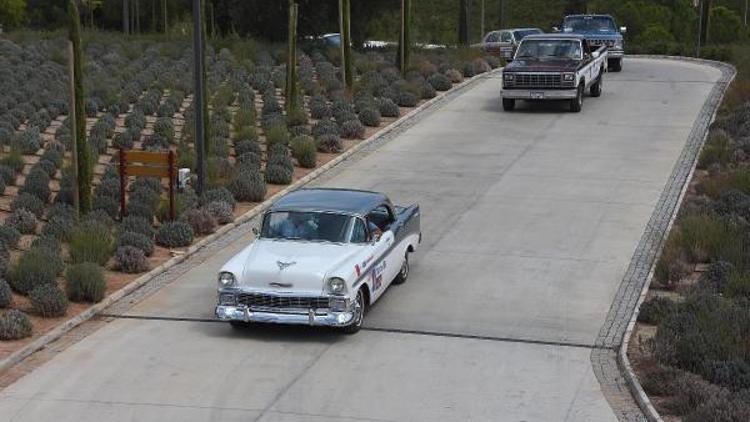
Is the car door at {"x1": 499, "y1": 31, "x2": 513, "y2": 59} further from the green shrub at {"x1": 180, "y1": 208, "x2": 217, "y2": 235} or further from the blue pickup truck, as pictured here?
the green shrub at {"x1": 180, "y1": 208, "x2": 217, "y2": 235}

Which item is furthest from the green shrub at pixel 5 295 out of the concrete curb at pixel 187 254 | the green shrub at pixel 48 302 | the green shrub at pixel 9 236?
the green shrub at pixel 9 236

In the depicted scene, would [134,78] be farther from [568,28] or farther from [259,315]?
[259,315]

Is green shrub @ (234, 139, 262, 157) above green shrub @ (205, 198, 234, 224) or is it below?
above

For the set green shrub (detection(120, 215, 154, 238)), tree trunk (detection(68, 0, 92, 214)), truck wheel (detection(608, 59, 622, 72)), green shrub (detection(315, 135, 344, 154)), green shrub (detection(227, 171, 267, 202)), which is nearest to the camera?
green shrub (detection(120, 215, 154, 238))

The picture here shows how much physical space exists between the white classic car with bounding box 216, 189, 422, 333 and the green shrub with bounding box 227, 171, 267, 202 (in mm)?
5473

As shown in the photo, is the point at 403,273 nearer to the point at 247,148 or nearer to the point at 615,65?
the point at 247,148

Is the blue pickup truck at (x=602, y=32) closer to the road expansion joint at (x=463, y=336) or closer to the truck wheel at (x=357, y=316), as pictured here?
the road expansion joint at (x=463, y=336)

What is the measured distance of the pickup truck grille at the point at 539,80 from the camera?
3031 cm

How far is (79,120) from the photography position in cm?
1975

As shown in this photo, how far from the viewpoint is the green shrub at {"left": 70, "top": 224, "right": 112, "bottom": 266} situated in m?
17.5

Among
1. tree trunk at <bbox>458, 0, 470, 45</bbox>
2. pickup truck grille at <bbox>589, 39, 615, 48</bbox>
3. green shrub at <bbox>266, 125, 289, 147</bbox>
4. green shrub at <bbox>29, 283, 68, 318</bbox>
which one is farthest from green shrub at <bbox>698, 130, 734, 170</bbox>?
tree trunk at <bbox>458, 0, 470, 45</bbox>

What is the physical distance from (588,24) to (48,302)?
28.0 metres

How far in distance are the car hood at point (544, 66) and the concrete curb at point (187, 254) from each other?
9.23 feet

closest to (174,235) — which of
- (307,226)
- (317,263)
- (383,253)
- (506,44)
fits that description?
(307,226)
